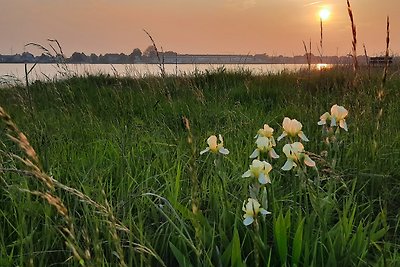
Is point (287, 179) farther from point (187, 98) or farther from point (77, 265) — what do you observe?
point (187, 98)

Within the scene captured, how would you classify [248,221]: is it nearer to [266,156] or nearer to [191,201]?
[191,201]

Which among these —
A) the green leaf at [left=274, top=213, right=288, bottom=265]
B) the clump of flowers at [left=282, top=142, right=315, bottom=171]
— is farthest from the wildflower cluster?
the green leaf at [left=274, top=213, right=288, bottom=265]

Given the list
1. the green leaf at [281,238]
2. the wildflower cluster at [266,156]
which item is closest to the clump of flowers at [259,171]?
the wildflower cluster at [266,156]

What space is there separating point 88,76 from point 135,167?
8985mm

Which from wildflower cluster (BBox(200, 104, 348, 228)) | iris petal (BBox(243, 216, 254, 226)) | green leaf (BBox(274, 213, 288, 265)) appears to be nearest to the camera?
iris petal (BBox(243, 216, 254, 226))

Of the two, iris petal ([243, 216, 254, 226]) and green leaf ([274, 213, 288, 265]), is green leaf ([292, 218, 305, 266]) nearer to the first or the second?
green leaf ([274, 213, 288, 265])

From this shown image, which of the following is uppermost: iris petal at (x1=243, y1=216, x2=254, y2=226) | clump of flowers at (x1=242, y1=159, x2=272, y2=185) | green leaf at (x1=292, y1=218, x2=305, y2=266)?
clump of flowers at (x1=242, y1=159, x2=272, y2=185)

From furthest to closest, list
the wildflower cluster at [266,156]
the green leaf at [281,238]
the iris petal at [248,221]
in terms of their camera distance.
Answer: the green leaf at [281,238] → the wildflower cluster at [266,156] → the iris petal at [248,221]

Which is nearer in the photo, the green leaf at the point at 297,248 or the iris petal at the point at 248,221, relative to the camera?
the iris petal at the point at 248,221

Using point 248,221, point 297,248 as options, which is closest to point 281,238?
point 297,248

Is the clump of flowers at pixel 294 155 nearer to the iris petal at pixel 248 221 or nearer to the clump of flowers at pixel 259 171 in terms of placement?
the clump of flowers at pixel 259 171

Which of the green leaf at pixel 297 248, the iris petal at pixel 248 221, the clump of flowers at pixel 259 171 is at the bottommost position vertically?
the green leaf at pixel 297 248

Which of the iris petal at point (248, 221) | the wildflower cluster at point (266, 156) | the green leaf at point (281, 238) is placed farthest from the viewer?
the green leaf at point (281, 238)

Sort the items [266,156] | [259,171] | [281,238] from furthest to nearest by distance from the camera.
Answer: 1. [266,156]
2. [281,238]
3. [259,171]
